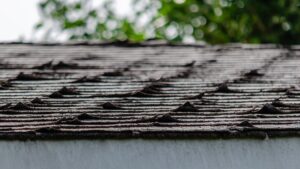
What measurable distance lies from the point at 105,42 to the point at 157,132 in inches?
197

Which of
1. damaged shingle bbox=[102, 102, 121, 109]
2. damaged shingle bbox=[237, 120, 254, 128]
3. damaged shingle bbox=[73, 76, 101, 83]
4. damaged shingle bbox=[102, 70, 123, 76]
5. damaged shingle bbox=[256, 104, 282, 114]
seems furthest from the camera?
damaged shingle bbox=[102, 70, 123, 76]

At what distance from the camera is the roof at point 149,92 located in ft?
17.5

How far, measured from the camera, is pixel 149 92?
6.59 meters

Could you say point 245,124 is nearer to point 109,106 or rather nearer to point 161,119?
point 161,119

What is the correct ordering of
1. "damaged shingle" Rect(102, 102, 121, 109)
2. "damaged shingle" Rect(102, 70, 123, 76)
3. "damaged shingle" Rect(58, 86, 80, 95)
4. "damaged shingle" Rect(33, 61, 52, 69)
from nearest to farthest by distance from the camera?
"damaged shingle" Rect(102, 102, 121, 109) < "damaged shingle" Rect(58, 86, 80, 95) < "damaged shingle" Rect(102, 70, 123, 76) < "damaged shingle" Rect(33, 61, 52, 69)

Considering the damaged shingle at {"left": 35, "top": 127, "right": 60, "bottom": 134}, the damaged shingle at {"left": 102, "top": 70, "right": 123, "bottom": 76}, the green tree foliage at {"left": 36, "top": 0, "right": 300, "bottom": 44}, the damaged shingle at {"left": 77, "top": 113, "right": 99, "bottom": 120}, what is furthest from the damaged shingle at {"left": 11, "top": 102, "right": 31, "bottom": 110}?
the green tree foliage at {"left": 36, "top": 0, "right": 300, "bottom": 44}

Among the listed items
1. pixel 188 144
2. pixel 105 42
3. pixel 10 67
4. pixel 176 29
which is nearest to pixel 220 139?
pixel 188 144

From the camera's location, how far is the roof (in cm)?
535

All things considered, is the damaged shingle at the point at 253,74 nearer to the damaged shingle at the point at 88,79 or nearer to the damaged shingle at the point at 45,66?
the damaged shingle at the point at 88,79

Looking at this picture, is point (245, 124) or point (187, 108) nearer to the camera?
point (245, 124)

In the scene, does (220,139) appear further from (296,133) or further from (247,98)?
(247,98)

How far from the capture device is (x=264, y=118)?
5539 mm

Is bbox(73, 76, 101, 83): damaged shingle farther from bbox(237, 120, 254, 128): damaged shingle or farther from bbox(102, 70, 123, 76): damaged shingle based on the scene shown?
bbox(237, 120, 254, 128): damaged shingle

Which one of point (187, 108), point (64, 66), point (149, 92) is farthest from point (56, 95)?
point (64, 66)
